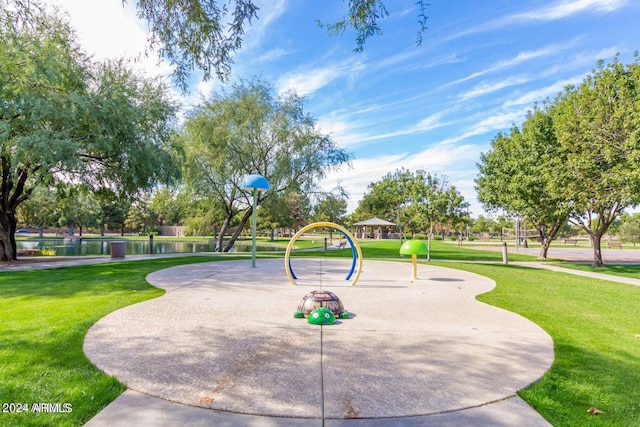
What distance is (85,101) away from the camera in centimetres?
1190

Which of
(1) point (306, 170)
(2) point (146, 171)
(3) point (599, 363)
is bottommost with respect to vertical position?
(3) point (599, 363)

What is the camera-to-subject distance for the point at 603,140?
1348 cm

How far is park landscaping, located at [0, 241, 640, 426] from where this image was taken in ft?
9.48

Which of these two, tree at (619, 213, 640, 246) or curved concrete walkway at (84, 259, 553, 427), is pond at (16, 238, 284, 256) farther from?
tree at (619, 213, 640, 246)

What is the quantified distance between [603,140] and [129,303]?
660 inches

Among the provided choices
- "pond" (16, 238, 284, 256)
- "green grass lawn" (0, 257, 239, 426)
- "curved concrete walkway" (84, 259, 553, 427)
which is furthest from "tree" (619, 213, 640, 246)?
"green grass lawn" (0, 257, 239, 426)

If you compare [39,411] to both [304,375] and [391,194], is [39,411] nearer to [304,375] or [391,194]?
[304,375]

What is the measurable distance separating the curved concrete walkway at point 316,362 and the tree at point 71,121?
7.86 metres

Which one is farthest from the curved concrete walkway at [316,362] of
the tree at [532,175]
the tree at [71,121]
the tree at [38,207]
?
the tree at [38,207]

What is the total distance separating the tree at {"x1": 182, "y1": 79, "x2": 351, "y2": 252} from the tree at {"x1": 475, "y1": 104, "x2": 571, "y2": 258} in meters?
10.0

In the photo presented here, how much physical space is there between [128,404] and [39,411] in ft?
2.08

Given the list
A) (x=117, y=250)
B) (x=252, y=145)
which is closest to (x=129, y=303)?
(x=117, y=250)

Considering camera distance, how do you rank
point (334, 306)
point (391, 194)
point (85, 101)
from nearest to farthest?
1. point (334, 306)
2. point (85, 101)
3. point (391, 194)

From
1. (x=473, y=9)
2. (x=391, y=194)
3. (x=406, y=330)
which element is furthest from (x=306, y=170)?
(x=391, y=194)
